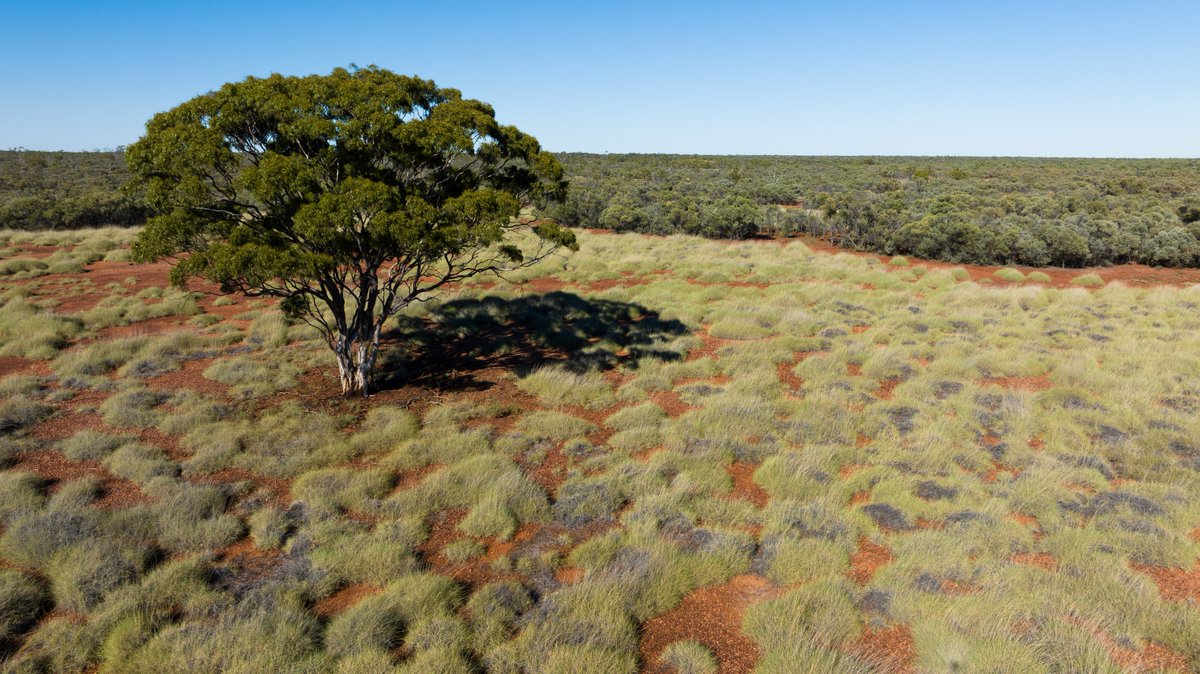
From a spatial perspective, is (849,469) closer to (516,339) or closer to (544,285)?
(516,339)

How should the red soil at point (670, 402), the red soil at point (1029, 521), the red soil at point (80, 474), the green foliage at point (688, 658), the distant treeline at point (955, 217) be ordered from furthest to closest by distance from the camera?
the distant treeline at point (955, 217) → the red soil at point (670, 402) → the red soil at point (80, 474) → the red soil at point (1029, 521) → the green foliage at point (688, 658)

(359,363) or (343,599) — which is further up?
(359,363)

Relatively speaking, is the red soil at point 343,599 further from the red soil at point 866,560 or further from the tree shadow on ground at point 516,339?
the tree shadow on ground at point 516,339

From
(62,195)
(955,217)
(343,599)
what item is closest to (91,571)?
(343,599)

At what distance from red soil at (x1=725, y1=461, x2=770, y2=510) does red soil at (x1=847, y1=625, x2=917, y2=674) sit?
2.70m

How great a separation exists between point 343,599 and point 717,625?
4205 millimetres

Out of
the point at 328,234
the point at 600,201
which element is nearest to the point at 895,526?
the point at 328,234

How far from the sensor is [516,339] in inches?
655

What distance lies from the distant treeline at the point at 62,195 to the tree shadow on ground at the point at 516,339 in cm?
1407

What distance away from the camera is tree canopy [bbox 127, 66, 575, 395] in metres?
9.03

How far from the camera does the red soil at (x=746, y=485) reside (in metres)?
8.42

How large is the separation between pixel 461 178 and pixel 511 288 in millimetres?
10742

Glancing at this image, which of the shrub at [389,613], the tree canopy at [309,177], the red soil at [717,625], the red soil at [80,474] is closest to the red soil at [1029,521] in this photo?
the red soil at [717,625]

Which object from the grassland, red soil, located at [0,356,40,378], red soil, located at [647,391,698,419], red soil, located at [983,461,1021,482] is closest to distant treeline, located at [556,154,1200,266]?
the grassland
